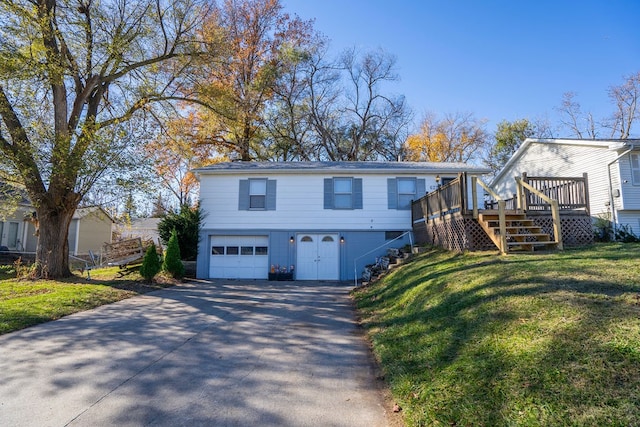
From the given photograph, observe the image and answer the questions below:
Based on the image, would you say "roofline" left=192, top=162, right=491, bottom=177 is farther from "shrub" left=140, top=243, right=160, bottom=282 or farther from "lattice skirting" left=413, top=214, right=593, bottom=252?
"lattice skirting" left=413, top=214, right=593, bottom=252

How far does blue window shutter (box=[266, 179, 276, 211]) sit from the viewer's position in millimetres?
15148

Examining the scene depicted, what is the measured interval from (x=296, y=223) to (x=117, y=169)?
6919 millimetres

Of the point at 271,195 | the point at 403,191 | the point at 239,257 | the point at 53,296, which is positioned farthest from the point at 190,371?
the point at 403,191

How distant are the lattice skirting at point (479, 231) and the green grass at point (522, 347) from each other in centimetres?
278

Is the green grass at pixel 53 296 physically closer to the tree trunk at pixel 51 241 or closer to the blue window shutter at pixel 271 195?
the tree trunk at pixel 51 241

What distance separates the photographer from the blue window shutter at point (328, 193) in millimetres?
15156

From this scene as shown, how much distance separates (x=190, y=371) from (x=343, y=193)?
1166 centimetres

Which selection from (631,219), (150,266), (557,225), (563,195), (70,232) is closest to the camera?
(557,225)

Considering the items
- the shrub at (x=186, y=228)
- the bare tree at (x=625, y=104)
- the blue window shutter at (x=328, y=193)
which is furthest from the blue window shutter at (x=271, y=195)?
the bare tree at (x=625, y=104)

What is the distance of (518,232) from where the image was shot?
905cm

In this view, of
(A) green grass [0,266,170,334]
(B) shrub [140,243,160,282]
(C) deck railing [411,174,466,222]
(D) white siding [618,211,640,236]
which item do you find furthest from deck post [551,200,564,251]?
(B) shrub [140,243,160,282]

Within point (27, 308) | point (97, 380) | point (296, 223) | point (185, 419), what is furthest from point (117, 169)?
point (185, 419)

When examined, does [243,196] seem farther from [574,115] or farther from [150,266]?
[574,115]

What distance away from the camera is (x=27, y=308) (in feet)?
24.4
